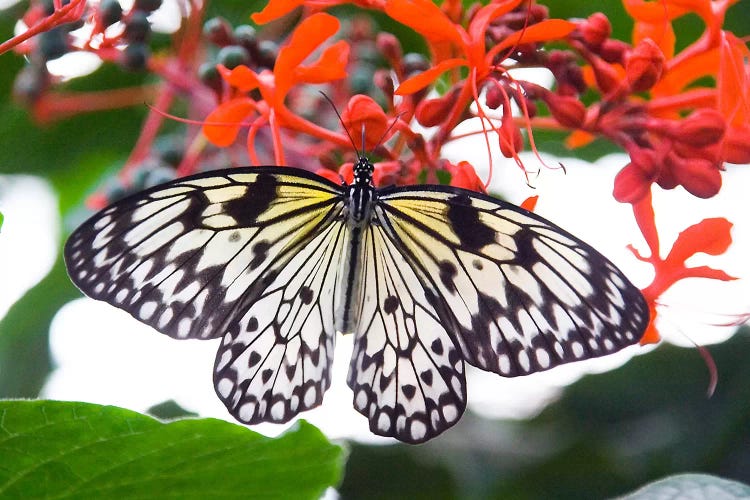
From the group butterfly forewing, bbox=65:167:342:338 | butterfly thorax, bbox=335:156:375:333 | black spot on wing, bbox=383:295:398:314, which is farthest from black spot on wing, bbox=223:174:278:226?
black spot on wing, bbox=383:295:398:314

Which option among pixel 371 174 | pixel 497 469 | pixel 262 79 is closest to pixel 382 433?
pixel 371 174

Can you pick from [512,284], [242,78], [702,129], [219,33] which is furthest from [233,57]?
[702,129]

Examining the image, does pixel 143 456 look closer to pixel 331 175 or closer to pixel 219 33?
pixel 331 175

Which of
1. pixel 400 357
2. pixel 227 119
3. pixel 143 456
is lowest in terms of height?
pixel 143 456

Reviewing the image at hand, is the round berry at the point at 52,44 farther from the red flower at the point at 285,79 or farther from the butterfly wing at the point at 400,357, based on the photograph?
the butterfly wing at the point at 400,357

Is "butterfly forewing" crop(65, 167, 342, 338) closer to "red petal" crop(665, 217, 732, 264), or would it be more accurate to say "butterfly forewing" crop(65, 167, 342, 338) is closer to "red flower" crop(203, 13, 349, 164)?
"red flower" crop(203, 13, 349, 164)
